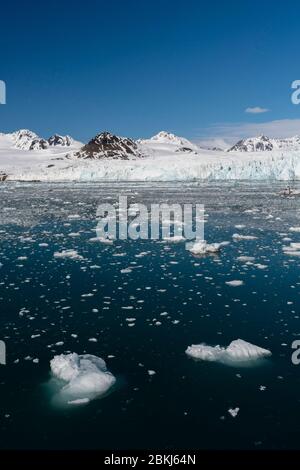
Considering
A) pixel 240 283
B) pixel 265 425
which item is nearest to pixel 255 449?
pixel 265 425

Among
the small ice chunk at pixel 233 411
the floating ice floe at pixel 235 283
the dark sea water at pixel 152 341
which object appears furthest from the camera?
A: the floating ice floe at pixel 235 283

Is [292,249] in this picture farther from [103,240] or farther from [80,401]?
[80,401]

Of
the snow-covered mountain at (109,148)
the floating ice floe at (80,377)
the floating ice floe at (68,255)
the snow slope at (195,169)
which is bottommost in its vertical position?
the floating ice floe at (80,377)

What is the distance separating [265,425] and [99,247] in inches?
339

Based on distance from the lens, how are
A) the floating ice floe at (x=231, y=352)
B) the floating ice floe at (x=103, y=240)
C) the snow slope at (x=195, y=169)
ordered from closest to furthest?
the floating ice floe at (x=231, y=352)
the floating ice floe at (x=103, y=240)
the snow slope at (x=195, y=169)

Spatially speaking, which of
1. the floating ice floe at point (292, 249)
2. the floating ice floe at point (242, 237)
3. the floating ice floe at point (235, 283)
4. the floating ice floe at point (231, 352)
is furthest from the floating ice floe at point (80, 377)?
the floating ice floe at point (242, 237)

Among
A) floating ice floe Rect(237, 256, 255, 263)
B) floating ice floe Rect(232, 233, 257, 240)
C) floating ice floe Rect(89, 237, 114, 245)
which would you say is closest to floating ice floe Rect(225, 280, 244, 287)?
floating ice floe Rect(237, 256, 255, 263)

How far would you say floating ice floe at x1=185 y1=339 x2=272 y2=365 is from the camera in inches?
192

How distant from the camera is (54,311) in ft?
21.6

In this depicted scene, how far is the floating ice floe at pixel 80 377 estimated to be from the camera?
4227mm

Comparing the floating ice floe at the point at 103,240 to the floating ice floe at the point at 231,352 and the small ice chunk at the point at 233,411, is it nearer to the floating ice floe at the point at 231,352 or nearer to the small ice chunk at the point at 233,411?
the floating ice floe at the point at 231,352

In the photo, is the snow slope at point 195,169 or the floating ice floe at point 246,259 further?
the snow slope at point 195,169

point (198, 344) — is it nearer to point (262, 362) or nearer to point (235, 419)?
point (262, 362)

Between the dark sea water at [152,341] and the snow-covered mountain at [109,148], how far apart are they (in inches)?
4506
